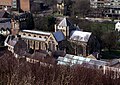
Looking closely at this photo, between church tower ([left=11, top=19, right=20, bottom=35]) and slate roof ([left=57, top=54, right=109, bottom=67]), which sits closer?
slate roof ([left=57, top=54, right=109, bottom=67])

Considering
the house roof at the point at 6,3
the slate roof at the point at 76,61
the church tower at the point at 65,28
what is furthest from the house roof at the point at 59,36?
the house roof at the point at 6,3

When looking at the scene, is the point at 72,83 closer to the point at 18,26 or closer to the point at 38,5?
the point at 18,26

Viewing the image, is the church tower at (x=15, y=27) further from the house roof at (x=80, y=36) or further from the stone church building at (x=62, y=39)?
the house roof at (x=80, y=36)

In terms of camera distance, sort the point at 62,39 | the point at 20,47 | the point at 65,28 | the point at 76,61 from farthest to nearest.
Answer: the point at 65,28 → the point at 62,39 → the point at 20,47 → the point at 76,61

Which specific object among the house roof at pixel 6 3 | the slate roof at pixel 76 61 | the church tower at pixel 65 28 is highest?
the house roof at pixel 6 3

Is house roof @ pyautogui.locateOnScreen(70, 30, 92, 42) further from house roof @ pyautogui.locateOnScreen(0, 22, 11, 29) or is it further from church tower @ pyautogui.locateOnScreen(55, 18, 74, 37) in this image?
house roof @ pyautogui.locateOnScreen(0, 22, 11, 29)

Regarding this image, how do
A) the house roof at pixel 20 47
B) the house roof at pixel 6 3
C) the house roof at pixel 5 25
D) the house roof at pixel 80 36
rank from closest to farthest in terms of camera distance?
the house roof at pixel 20 47
the house roof at pixel 80 36
the house roof at pixel 5 25
the house roof at pixel 6 3

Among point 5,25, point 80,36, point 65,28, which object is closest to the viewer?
→ point 80,36

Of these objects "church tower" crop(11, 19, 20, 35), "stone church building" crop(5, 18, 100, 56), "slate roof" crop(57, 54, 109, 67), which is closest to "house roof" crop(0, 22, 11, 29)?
"church tower" crop(11, 19, 20, 35)

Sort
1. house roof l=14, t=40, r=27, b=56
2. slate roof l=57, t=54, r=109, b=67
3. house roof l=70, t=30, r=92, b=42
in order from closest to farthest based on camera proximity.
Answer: slate roof l=57, t=54, r=109, b=67 → house roof l=14, t=40, r=27, b=56 → house roof l=70, t=30, r=92, b=42

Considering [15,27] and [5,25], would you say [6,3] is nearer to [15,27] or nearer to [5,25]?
[5,25]

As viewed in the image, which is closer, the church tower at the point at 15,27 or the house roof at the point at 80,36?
the house roof at the point at 80,36

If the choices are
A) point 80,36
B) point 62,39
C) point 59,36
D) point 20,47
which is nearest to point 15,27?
point 20,47

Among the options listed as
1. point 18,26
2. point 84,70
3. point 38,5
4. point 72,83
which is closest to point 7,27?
point 18,26
